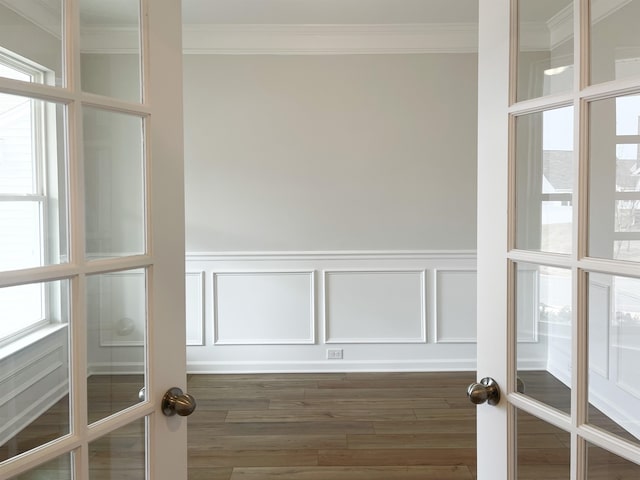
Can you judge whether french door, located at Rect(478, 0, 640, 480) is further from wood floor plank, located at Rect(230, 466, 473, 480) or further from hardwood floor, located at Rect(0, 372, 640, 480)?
wood floor plank, located at Rect(230, 466, 473, 480)

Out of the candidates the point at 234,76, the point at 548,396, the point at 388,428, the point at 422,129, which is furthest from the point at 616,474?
the point at 234,76

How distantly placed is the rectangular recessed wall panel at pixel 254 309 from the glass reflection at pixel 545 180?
315 centimetres

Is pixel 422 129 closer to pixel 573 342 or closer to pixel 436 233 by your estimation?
pixel 436 233

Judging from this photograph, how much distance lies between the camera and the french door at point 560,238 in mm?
827

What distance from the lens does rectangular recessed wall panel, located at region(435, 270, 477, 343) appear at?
163 inches

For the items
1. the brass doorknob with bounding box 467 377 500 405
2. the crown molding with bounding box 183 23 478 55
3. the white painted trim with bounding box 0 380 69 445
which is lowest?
the brass doorknob with bounding box 467 377 500 405

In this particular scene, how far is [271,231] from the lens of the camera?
13.5ft

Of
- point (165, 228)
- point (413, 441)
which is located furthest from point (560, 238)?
point (413, 441)

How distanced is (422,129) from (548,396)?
3.38 meters

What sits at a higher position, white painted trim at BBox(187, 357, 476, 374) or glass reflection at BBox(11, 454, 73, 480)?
glass reflection at BBox(11, 454, 73, 480)

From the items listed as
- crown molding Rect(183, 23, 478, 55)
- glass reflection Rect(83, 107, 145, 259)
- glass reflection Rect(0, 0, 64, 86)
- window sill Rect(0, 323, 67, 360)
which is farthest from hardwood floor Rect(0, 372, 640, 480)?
crown molding Rect(183, 23, 478, 55)

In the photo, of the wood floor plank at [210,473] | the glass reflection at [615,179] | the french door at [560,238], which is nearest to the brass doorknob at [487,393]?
the french door at [560,238]

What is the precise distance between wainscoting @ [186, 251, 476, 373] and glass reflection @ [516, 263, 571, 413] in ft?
10.1

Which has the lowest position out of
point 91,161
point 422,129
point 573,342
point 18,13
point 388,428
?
point 388,428
